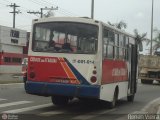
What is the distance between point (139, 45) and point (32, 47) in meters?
7.77

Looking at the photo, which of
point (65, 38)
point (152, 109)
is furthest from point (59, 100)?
point (152, 109)

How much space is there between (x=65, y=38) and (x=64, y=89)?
5.42 ft

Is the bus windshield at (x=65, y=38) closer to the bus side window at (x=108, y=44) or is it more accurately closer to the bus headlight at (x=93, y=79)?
the bus side window at (x=108, y=44)

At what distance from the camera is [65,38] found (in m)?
15.9

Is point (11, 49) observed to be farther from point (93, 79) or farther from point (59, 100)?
point (93, 79)

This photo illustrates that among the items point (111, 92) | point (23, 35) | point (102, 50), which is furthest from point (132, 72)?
point (23, 35)

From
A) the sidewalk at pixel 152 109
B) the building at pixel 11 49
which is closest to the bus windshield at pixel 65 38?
the sidewalk at pixel 152 109

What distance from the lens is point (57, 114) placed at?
15141 millimetres

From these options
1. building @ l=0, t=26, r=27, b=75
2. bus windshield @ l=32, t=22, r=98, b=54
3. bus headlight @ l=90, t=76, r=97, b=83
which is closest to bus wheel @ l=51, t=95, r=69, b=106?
bus windshield @ l=32, t=22, r=98, b=54

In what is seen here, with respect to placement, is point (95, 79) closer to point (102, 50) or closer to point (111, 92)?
point (102, 50)

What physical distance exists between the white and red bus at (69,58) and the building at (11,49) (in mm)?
39898

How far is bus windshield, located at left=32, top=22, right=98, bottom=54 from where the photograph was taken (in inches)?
619

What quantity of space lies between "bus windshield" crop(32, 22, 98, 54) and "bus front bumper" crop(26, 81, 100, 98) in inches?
42.6

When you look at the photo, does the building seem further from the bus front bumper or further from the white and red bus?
the bus front bumper
